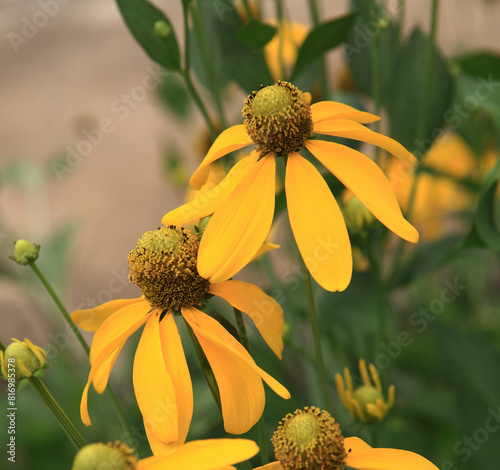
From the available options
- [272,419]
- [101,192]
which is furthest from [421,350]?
[101,192]

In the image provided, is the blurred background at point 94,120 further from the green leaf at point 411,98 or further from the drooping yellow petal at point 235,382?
the drooping yellow petal at point 235,382

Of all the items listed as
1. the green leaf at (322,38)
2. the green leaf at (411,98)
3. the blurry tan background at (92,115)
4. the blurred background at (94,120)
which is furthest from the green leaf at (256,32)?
the blurry tan background at (92,115)

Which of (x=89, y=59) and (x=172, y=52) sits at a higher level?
(x=172, y=52)

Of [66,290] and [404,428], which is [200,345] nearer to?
[404,428]

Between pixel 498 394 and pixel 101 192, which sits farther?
pixel 101 192

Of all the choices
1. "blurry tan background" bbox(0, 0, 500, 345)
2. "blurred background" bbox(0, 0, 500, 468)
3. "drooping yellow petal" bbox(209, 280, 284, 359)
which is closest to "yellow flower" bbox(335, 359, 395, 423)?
"drooping yellow petal" bbox(209, 280, 284, 359)

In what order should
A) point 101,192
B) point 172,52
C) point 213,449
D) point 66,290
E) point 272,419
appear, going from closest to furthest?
point 213,449
point 172,52
point 272,419
point 66,290
point 101,192

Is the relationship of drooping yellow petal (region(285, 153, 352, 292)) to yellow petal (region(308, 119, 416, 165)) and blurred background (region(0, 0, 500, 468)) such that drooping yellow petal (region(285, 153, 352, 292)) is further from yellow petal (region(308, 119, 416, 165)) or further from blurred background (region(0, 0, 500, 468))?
blurred background (region(0, 0, 500, 468))
